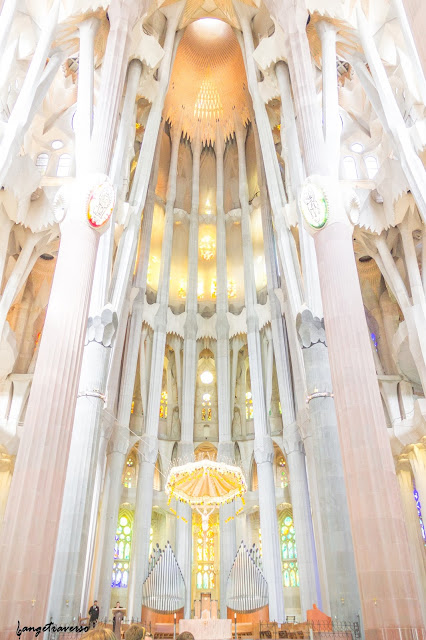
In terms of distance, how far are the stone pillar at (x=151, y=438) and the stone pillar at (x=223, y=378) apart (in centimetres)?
270

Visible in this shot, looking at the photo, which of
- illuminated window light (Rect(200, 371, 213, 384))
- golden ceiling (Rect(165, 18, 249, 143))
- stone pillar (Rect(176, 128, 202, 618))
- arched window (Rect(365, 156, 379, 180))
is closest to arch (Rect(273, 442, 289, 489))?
stone pillar (Rect(176, 128, 202, 618))

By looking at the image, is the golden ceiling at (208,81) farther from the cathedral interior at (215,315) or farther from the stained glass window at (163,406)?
the stained glass window at (163,406)

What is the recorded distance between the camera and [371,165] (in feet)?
68.0

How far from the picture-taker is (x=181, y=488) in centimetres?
1720

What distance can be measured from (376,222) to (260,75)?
370 inches

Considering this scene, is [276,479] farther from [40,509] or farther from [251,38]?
[251,38]

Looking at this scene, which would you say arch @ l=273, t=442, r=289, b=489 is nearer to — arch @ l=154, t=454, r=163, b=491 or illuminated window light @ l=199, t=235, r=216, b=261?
arch @ l=154, t=454, r=163, b=491

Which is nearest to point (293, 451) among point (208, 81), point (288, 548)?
point (288, 548)

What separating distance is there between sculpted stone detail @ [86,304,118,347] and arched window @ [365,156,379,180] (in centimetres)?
1182

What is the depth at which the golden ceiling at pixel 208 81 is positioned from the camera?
2912 cm

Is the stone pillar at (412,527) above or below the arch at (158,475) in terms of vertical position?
below

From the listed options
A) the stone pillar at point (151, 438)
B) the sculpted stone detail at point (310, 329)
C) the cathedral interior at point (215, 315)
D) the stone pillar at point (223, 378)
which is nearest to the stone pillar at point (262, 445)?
the cathedral interior at point (215, 315)

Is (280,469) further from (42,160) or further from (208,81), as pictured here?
(208,81)

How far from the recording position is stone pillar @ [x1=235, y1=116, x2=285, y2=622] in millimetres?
19906
